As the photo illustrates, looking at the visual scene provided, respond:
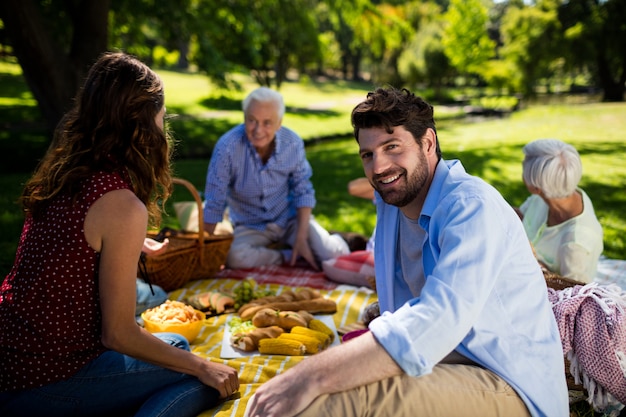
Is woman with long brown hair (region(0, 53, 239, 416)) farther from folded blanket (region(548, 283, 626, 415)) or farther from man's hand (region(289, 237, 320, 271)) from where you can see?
man's hand (region(289, 237, 320, 271))

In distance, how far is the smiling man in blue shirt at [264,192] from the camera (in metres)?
4.94

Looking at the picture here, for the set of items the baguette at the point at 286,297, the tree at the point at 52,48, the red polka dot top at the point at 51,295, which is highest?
the tree at the point at 52,48

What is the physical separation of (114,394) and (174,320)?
3.78 ft

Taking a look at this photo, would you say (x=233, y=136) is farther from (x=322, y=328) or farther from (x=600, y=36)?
(x=600, y=36)

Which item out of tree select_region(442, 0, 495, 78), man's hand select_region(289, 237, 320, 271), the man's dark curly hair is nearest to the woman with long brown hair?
the man's dark curly hair

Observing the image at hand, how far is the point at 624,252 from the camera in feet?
17.9

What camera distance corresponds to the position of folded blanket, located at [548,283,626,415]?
2.60 m

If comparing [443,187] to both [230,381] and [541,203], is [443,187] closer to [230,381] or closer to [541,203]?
[230,381]

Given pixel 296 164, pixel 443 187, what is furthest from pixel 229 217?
pixel 443 187

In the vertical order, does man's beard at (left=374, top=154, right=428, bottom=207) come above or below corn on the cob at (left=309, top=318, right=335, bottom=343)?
above

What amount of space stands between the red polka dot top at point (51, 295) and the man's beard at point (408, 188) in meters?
1.04

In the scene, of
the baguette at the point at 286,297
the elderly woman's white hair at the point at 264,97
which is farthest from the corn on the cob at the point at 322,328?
the elderly woman's white hair at the point at 264,97

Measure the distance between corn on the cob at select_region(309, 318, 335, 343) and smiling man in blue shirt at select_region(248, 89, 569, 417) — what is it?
1473 millimetres

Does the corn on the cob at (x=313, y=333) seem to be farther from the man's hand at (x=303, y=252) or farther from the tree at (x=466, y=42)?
the tree at (x=466, y=42)
